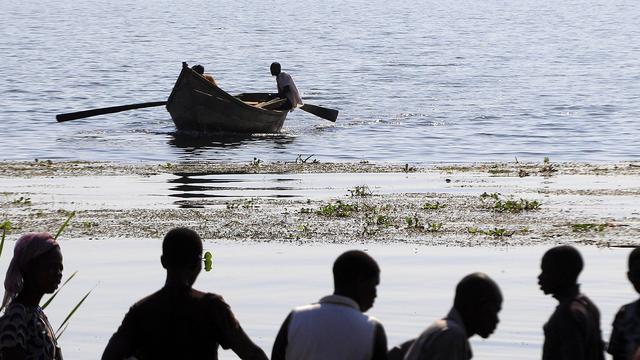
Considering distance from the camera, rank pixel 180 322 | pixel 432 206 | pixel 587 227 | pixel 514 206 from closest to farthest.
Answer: pixel 180 322, pixel 587 227, pixel 514 206, pixel 432 206

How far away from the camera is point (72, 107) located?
39688mm

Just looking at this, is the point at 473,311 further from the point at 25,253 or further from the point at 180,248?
the point at 25,253

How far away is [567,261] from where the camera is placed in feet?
21.1

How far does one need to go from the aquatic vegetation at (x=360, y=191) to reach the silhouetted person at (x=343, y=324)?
1246 centimetres

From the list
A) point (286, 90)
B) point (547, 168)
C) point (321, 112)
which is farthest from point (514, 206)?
point (321, 112)

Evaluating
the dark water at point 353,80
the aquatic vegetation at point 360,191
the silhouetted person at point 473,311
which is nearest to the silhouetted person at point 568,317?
the silhouetted person at point 473,311

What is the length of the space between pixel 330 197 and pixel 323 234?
10.3 feet

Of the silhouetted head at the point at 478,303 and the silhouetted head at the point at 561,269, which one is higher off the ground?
the silhouetted head at the point at 561,269

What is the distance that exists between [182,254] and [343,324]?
83cm

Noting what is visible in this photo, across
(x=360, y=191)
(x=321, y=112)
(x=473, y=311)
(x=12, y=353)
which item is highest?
(x=321, y=112)

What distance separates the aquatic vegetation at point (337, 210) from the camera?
1678cm

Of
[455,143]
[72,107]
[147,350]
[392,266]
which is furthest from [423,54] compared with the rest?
[147,350]

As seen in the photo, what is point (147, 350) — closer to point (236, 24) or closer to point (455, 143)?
point (455, 143)

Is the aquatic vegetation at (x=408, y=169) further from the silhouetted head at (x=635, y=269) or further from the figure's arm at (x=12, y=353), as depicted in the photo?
the figure's arm at (x=12, y=353)
